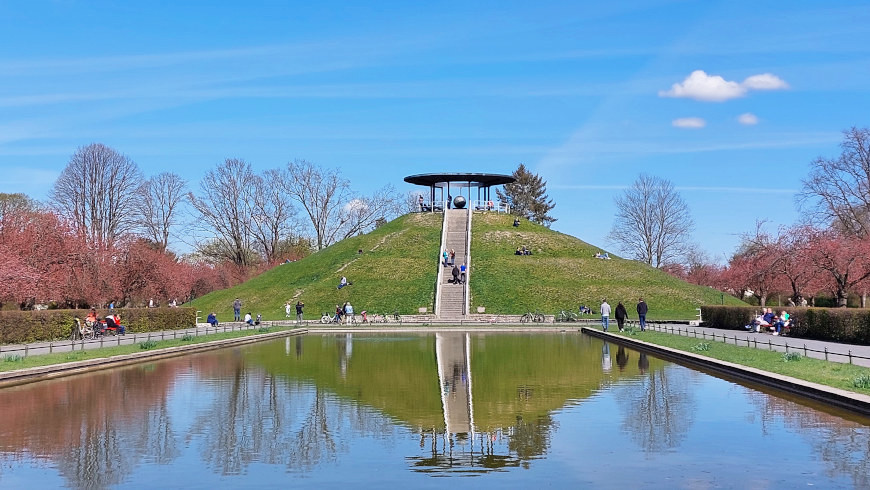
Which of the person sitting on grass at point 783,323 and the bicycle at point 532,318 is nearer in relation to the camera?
the person sitting on grass at point 783,323

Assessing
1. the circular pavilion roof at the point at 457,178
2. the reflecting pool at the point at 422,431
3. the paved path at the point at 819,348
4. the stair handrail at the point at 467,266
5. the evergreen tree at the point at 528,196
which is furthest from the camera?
the evergreen tree at the point at 528,196

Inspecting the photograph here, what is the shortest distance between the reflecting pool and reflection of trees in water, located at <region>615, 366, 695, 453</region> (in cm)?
4

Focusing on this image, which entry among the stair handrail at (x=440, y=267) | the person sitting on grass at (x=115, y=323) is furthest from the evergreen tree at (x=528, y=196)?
the person sitting on grass at (x=115, y=323)

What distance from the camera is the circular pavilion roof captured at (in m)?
79.0

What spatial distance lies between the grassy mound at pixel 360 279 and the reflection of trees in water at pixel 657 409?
4112 centimetres

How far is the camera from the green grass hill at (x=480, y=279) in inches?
2426

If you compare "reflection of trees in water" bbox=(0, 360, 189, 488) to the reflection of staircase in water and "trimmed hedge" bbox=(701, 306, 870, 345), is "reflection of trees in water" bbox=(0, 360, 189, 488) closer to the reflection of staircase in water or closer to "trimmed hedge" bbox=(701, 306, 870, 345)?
the reflection of staircase in water

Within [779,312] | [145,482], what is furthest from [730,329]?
[145,482]

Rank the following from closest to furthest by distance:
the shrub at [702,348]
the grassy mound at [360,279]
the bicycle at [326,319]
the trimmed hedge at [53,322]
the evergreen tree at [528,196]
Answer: the shrub at [702,348] < the trimmed hedge at [53,322] < the bicycle at [326,319] < the grassy mound at [360,279] < the evergreen tree at [528,196]

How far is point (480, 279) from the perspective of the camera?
65375 mm

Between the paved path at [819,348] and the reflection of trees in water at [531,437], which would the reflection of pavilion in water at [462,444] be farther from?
the paved path at [819,348]

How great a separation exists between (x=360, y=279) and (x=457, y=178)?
18.2m

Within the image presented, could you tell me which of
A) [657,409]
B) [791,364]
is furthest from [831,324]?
[657,409]

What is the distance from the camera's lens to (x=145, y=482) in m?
10.1
